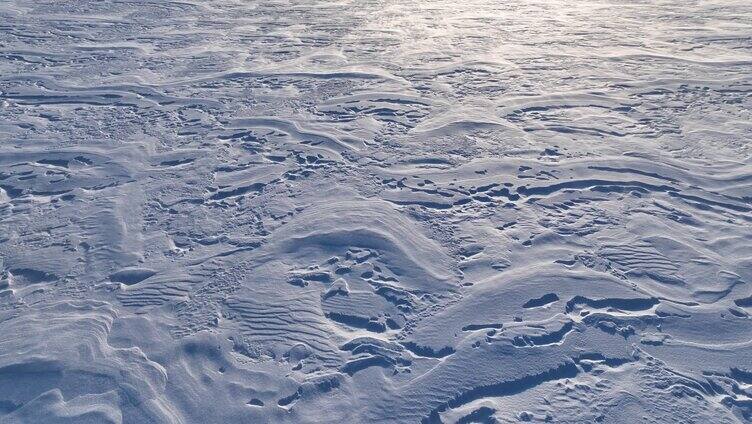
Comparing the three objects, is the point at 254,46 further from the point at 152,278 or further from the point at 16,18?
the point at 152,278

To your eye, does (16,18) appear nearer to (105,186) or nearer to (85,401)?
(105,186)

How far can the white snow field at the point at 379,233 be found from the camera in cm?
188

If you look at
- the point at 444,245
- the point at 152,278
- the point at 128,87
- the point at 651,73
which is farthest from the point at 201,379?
the point at 651,73

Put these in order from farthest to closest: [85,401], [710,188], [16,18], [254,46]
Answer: [16,18], [254,46], [710,188], [85,401]

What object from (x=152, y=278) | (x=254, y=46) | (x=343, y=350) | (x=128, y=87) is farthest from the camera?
(x=254, y=46)

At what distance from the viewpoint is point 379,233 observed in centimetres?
252

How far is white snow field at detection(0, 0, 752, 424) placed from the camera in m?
1.88

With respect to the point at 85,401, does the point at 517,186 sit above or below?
above

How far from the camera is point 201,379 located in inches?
75.0

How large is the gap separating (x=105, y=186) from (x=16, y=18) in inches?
140

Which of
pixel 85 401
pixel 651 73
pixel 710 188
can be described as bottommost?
pixel 85 401

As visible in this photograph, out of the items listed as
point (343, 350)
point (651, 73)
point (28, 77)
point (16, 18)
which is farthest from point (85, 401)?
point (16, 18)

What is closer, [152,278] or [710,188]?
[152,278]

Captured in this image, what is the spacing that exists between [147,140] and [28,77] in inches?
58.8
